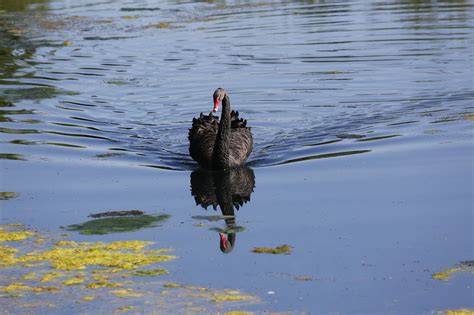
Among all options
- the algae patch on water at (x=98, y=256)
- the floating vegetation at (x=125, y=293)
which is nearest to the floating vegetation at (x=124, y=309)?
the floating vegetation at (x=125, y=293)

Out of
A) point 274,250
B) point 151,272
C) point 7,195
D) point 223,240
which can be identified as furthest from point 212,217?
point 7,195

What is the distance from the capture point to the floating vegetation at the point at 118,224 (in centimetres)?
779

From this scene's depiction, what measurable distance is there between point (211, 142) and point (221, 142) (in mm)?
383

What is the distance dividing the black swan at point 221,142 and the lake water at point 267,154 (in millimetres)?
126

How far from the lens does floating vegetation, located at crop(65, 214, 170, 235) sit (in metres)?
7.79

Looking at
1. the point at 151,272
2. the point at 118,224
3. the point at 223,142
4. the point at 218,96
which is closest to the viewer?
the point at 151,272

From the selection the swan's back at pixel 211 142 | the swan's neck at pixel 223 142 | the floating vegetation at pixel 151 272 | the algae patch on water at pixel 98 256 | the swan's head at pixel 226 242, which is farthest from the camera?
the swan's back at pixel 211 142

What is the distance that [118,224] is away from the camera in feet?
26.1

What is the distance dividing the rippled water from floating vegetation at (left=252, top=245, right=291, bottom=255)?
3.09 meters

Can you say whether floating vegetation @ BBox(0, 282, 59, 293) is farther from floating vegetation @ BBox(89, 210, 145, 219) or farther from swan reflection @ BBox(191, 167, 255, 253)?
floating vegetation @ BBox(89, 210, 145, 219)

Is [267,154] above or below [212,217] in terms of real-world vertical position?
below

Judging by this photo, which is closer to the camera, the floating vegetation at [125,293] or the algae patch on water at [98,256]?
the floating vegetation at [125,293]

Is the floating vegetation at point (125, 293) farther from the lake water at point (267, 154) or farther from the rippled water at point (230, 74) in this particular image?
the rippled water at point (230, 74)

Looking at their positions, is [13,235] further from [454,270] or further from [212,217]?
[454,270]
